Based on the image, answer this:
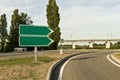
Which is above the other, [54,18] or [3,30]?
[54,18]

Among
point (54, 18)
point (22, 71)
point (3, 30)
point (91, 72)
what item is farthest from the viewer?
point (3, 30)

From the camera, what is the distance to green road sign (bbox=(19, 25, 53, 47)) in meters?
21.1

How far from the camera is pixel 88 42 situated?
11006 centimetres

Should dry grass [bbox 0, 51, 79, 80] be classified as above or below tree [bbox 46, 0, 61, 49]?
below

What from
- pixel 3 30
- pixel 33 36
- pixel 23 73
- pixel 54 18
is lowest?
pixel 23 73

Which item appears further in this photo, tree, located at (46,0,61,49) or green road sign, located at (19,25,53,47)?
tree, located at (46,0,61,49)

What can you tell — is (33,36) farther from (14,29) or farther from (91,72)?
(14,29)

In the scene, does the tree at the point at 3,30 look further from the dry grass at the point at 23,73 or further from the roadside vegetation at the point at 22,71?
the dry grass at the point at 23,73

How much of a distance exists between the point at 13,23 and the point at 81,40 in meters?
55.2

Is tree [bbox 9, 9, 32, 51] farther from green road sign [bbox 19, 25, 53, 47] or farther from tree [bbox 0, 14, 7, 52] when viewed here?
green road sign [bbox 19, 25, 53, 47]

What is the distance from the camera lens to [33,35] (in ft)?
70.3

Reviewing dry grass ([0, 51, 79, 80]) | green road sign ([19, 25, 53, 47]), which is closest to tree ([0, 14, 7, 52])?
green road sign ([19, 25, 53, 47])

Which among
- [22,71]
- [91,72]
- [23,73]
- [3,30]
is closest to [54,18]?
[3,30]

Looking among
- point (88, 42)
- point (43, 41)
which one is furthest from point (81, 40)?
point (43, 41)
